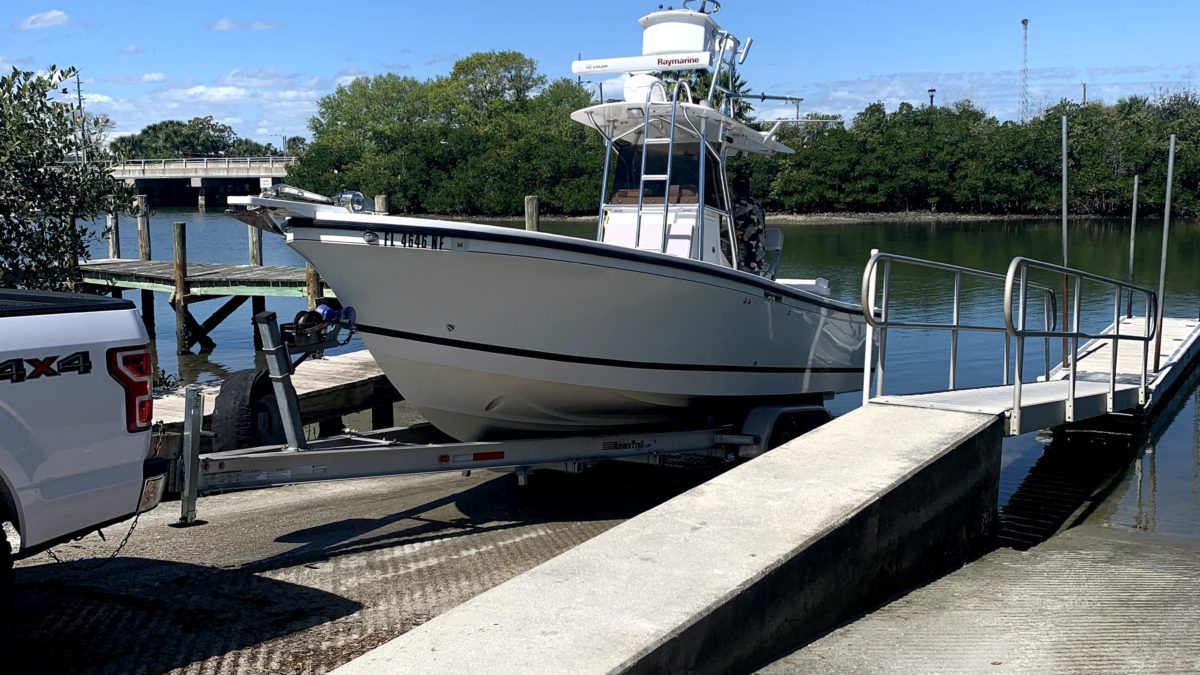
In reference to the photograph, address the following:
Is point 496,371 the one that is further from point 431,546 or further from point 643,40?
point 643,40

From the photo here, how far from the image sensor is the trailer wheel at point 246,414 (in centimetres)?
714

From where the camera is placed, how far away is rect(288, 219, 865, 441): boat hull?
7.13 metres

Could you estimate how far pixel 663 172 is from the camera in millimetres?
9977

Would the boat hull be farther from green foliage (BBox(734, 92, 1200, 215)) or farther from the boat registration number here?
green foliage (BBox(734, 92, 1200, 215))

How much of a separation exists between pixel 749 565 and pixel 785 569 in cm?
17

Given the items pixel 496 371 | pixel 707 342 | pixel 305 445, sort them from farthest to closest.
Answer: pixel 707 342, pixel 496 371, pixel 305 445

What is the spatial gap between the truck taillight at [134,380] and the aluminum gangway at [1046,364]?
4.57 metres

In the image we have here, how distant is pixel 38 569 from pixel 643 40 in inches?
275

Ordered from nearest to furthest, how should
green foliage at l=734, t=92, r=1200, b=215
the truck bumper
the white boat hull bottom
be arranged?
1. the truck bumper
2. the white boat hull bottom
3. green foliage at l=734, t=92, r=1200, b=215

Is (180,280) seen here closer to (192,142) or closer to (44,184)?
(44,184)

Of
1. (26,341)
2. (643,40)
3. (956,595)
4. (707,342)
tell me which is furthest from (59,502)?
(643,40)

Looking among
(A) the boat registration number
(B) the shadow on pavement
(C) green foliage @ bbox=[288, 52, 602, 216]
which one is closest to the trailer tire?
(B) the shadow on pavement

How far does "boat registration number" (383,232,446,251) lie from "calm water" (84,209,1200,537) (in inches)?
227

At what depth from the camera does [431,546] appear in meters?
7.00
